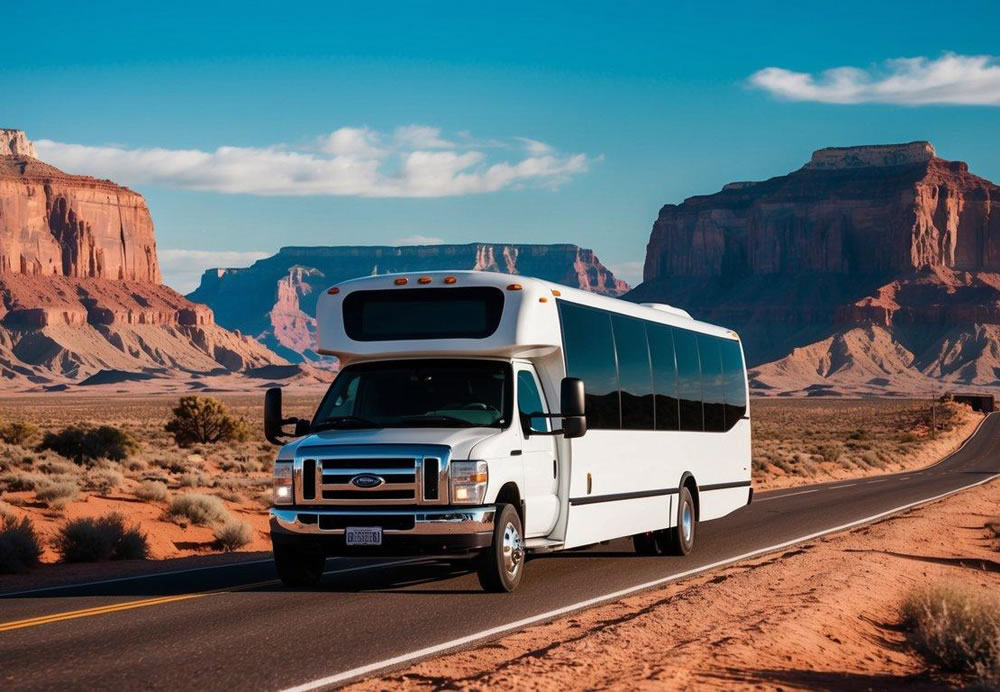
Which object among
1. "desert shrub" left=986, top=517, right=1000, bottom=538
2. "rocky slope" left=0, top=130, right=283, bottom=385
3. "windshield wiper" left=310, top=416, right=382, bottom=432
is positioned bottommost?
"desert shrub" left=986, top=517, right=1000, bottom=538

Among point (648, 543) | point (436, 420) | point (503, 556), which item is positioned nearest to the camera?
point (503, 556)

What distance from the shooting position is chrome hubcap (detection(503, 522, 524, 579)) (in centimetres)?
1259

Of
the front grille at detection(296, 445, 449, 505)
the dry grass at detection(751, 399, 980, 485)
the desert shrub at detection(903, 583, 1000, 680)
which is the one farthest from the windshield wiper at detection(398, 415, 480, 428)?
the dry grass at detection(751, 399, 980, 485)

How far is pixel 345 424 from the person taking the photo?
1288cm

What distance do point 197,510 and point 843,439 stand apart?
180 feet

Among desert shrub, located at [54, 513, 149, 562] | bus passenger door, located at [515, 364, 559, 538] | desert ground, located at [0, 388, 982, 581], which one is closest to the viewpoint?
bus passenger door, located at [515, 364, 559, 538]

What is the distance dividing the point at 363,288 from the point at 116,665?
5189mm

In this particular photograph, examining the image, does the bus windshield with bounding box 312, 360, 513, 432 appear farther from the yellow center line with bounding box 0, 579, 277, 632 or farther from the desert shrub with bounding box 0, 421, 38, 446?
the desert shrub with bounding box 0, 421, 38, 446

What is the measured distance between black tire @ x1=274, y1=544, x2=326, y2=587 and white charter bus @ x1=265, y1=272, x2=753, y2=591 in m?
0.03

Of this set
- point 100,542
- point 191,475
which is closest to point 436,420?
point 100,542

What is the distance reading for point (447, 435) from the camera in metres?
12.3

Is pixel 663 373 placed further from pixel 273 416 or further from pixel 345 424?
pixel 273 416

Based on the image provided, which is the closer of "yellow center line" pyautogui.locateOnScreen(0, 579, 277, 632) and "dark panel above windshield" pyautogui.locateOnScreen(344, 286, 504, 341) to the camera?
"yellow center line" pyautogui.locateOnScreen(0, 579, 277, 632)

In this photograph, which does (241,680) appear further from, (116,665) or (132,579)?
(132,579)
